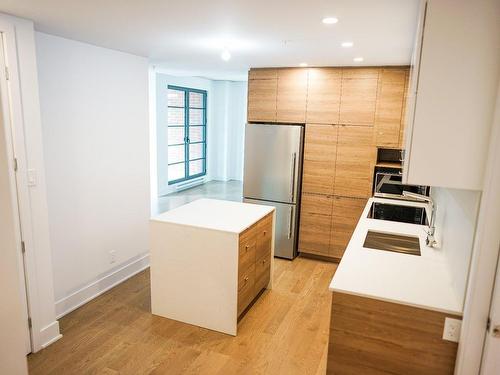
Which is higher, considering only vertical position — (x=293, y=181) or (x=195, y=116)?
(x=195, y=116)

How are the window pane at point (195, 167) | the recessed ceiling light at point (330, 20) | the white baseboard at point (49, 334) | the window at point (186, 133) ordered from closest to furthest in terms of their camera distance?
the recessed ceiling light at point (330, 20) < the white baseboard at point (49, 334) < the window at point (186, 133) < the window pane at point (195, 167)

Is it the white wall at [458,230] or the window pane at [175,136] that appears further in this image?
the window pane at [175,136]

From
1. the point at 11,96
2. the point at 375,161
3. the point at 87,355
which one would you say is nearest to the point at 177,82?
the point at 375,161

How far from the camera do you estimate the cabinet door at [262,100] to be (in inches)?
189

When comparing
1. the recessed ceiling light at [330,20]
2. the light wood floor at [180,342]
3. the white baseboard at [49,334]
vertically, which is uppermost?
the recessed ceiling light at [330,20]

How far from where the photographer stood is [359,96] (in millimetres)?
4387

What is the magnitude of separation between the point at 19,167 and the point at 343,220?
3.44 metres

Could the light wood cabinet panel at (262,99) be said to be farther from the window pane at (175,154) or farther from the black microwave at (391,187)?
the window pane at (175,154)

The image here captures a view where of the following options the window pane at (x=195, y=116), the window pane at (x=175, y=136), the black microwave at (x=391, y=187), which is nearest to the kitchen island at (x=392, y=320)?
the black microwave at (x=391, y=187)

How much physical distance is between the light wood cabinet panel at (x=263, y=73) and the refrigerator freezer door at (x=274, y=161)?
611mm

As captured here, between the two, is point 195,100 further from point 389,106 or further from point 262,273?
point 262,273

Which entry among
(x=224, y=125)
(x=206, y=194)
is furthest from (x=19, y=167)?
(x=224, y=125)

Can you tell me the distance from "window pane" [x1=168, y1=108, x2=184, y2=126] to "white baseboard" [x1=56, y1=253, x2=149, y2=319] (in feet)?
14.3

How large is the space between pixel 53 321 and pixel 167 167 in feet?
17.1
